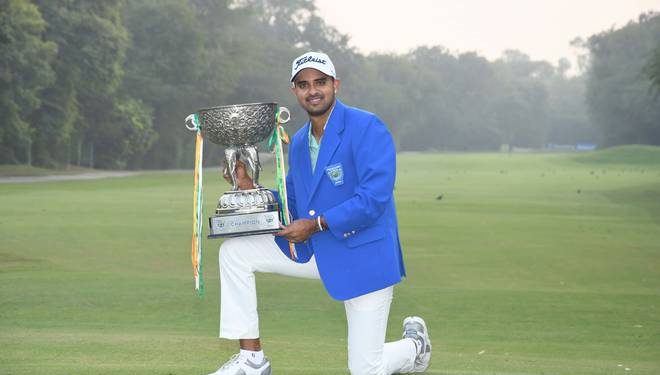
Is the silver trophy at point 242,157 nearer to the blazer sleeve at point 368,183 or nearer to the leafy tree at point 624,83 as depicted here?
the blazer sleeve at point 368,183

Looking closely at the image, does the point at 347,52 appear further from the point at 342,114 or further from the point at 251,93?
the point at 342,114

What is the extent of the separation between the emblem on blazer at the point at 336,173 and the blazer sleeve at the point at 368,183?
0.09 meters

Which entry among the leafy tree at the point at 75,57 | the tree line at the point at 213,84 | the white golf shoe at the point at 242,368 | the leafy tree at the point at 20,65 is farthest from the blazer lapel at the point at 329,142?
the leafy tree at the point at 75,57

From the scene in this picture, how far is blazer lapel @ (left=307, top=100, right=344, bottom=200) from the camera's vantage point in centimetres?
594

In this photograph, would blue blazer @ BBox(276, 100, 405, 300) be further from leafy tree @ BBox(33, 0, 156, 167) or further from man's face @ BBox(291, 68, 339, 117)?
leafy tree @ BBox(33, 0, 156, 167)

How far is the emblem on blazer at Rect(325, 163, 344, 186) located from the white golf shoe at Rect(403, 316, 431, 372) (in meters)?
1.27

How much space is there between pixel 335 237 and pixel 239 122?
0.86 m

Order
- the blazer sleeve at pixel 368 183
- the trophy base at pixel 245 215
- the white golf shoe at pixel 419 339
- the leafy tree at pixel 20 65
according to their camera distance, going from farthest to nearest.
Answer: the leafy tree at pixel 20 65 → the white golf shoe at pixel 419 339 → the trophy base at pixel 245 215 → the blazer sleeve at pixel 368 183

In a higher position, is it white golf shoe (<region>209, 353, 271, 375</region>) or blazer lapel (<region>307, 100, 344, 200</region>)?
blazer lapel (<region>307, 100, 344, 200</region>)

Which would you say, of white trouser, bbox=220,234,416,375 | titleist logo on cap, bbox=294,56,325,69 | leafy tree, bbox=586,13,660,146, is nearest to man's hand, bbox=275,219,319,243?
white trouser, bbox=220,234,416,375

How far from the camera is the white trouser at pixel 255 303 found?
589 cm

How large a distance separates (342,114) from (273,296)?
323 inches

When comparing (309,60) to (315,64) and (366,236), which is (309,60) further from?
(366,236)

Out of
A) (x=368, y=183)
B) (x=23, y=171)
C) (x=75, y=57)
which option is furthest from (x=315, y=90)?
(x=75, y=57)
